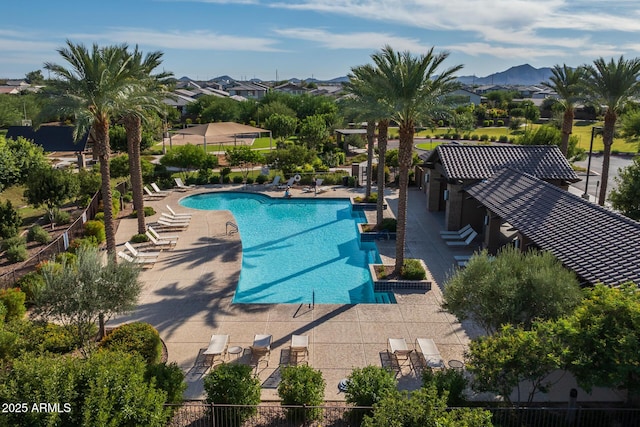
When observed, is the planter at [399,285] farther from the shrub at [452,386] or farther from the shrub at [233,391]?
the shrub at [233,391]

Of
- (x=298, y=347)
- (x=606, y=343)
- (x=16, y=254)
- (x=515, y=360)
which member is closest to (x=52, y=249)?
(x=16, y=254)

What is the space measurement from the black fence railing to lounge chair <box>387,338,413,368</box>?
9.82 ft

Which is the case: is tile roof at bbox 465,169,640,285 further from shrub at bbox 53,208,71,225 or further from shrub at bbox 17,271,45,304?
shrub at bbox 53,208,71,225

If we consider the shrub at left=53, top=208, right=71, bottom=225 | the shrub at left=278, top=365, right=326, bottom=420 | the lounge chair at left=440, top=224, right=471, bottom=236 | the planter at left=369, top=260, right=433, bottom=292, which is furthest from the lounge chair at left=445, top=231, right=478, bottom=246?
the shrub at left=53, top=208, right=71, bottom=225

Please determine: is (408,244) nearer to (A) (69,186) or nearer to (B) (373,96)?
(B) (373,96)

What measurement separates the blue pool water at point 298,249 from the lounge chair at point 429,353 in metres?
4.77

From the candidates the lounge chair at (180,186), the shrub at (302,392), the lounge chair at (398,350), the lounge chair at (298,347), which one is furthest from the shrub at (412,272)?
the lounge chair at (180,186)

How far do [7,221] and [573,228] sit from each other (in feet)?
73.4

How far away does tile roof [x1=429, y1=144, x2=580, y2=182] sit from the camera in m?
24.4

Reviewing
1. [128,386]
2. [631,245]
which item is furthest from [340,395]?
[631,245]

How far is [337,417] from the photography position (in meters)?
10.7

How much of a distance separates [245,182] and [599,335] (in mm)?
30024

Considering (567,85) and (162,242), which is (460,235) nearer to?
(567,85)

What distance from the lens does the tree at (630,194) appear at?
20572mm
